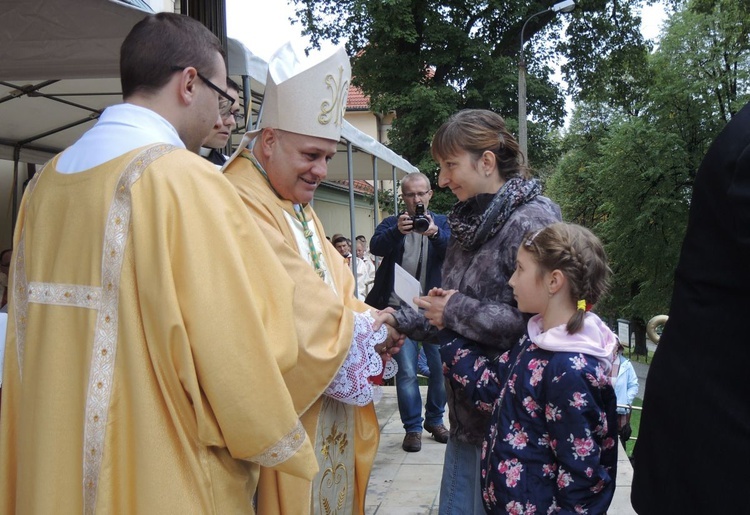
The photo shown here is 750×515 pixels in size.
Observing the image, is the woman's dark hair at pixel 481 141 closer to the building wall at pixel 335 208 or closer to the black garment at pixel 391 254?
the black garment at pixel 391 254

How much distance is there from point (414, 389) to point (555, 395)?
3518mm

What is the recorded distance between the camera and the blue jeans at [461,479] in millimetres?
2604

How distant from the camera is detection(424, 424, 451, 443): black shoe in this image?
590cm

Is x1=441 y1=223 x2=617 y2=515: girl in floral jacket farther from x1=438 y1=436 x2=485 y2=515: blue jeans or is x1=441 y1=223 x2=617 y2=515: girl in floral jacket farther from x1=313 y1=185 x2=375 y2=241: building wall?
x1=313 y1=185 x2=375 y2=241: building wall

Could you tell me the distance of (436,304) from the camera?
2.57m

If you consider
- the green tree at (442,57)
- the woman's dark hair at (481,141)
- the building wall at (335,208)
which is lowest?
the woman's dark hair at (481,141)

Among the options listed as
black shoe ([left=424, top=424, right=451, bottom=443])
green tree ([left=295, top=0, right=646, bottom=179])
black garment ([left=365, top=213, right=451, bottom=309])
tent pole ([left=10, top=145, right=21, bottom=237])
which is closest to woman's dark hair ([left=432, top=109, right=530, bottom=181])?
black garment ([left=365, top=213, right=451, bottom=309])

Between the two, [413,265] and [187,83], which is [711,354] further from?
[413,265]

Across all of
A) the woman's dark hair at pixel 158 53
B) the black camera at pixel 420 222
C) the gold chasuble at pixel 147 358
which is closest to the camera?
Result: the gold chasuble at pixel 147 358

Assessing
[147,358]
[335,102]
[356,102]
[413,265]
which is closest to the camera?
[147,358]

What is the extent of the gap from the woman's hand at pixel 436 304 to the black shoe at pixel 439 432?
3.48 m

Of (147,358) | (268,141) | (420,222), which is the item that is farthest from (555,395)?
(420,222)

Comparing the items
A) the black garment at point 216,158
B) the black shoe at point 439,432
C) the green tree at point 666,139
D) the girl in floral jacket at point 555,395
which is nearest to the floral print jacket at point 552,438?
the girl in floral jacket at point 555,395

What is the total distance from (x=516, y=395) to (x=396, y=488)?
9.18 ft
